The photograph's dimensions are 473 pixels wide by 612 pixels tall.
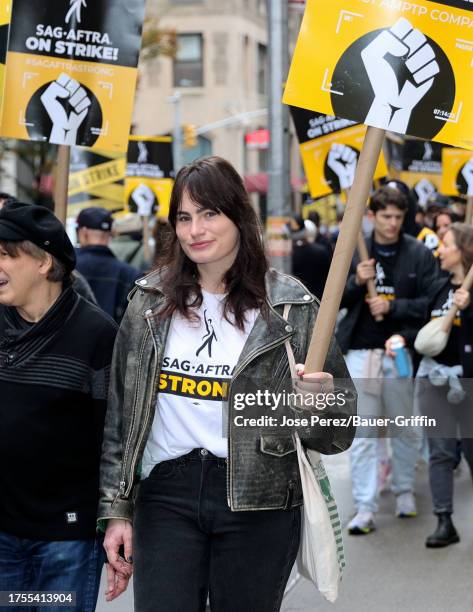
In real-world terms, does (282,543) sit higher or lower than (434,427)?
higher

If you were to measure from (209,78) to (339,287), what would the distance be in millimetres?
44137

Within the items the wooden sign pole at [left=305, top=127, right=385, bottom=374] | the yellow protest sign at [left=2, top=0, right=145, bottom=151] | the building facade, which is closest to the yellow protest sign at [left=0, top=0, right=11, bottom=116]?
the yellow protest sign at [left=2, top=0, right=145, bottom=151]

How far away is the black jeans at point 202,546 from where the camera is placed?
3371 mm

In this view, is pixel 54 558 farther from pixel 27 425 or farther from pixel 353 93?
pixel 353 93

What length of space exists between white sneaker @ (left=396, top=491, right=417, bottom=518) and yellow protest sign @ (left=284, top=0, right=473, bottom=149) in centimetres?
439

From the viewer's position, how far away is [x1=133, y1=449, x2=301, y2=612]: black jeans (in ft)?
11.1

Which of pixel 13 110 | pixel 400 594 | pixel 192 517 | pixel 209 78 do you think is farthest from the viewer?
pixel 209 78

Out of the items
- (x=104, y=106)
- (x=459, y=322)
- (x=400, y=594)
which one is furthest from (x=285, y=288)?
(x=459, y=322)

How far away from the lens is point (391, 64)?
3.60 meters

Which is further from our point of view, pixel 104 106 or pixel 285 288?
pixel 104 106

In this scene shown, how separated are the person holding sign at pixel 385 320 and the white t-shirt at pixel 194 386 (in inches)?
152

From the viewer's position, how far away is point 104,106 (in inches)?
213

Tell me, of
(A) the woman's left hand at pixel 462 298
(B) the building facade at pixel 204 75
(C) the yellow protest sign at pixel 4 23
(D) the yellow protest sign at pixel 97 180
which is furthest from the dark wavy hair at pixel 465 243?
(B) the building facade at pixel 204 75

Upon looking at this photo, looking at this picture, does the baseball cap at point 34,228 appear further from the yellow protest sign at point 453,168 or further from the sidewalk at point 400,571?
the yellow protest sign at point 453,168
